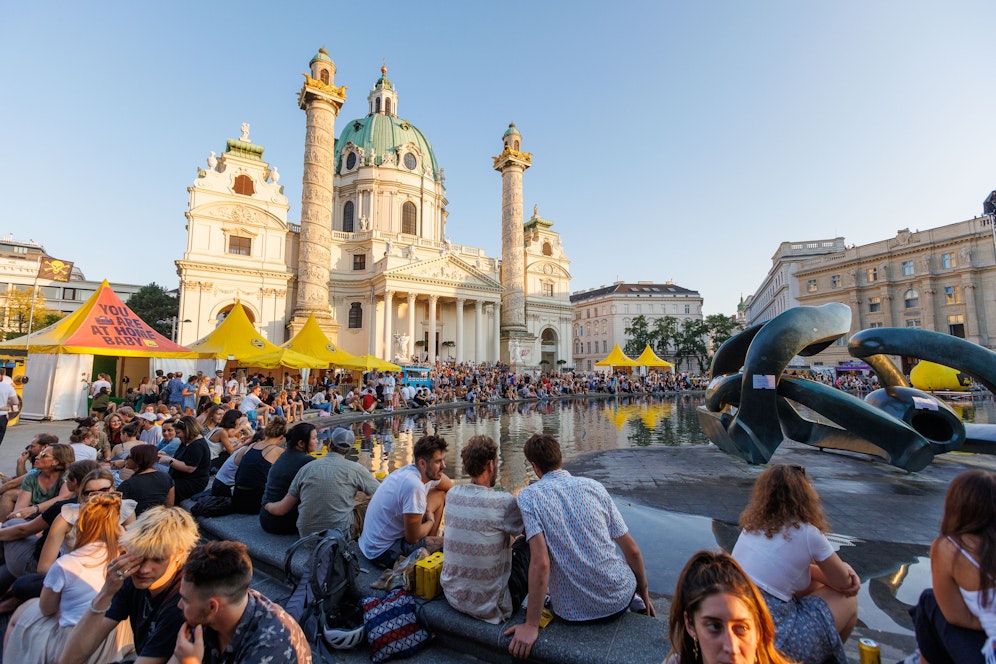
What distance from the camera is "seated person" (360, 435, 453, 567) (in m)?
3.18

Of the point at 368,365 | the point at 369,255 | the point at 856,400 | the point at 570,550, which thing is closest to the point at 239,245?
the point at 369,255

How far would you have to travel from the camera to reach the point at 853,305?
42938mm

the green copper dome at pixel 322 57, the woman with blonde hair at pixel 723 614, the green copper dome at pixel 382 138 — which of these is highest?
the green copper dome at pixel 382 138

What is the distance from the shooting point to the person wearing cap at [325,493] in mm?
3434

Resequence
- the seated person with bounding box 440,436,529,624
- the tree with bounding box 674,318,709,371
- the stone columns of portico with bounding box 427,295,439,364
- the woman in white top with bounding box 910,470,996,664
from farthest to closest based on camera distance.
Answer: the tree with bounding box 674,318,709,371 < the stone columns of portico with bounding box 427,295,439,364 < the seated person with bounding box 440,436,529,624 < the woman in white top with bounding box 910,470,996,664

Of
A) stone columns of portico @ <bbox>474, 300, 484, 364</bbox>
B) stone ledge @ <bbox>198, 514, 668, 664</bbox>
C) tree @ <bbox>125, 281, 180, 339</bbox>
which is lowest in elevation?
stone ledge @ <bbox>198, 514, 668, 664</bbox>

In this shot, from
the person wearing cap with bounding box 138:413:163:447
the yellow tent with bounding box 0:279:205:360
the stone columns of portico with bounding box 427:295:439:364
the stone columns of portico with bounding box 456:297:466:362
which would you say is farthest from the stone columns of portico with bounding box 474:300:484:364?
the person wearing cap with bounding box 138:413:163:447

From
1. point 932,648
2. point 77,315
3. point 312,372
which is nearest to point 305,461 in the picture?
point 932,648

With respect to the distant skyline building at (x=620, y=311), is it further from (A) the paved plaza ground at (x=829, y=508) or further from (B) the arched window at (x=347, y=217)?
(A) the paved plaza ground at (x=829, y=508)

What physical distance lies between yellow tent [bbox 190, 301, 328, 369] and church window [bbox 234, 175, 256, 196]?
20.6m

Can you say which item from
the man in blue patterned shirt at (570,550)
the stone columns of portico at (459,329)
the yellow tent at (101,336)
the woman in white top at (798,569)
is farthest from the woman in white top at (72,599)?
the stone columns of portico at (459,329)

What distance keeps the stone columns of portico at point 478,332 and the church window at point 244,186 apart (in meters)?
18.3

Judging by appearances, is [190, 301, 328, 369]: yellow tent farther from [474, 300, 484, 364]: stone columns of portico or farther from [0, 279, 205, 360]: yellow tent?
[474, 300, 484, 364]: stone columns of portico

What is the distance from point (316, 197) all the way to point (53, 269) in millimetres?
18232
